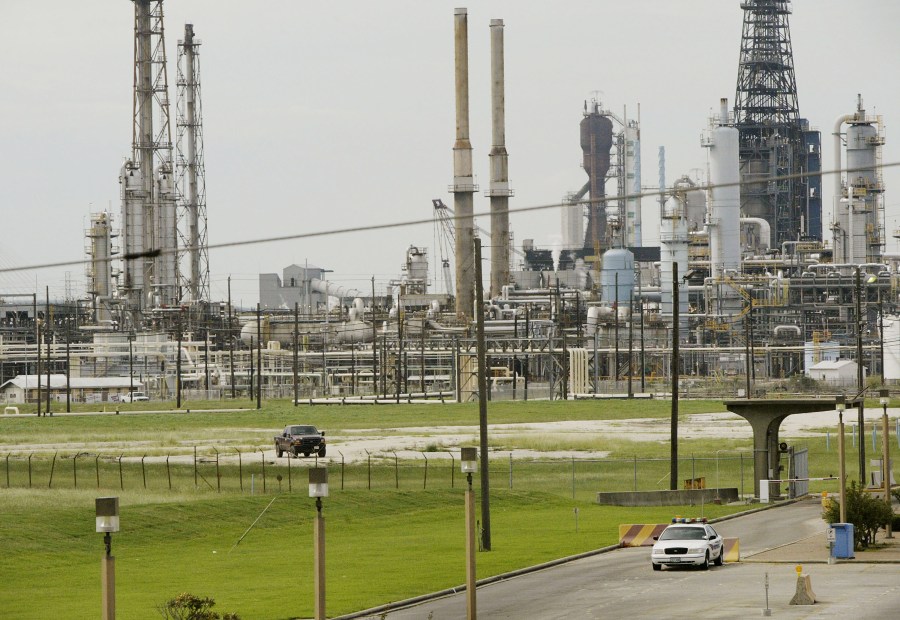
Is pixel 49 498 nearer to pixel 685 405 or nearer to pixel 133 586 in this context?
pixel 133 586

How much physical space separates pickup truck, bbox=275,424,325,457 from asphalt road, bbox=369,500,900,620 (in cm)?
3144

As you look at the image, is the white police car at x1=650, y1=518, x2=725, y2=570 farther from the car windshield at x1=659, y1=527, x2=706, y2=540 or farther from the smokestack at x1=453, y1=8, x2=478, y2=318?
the smokestack at x1=453, y1=8, x2=478, y2=318

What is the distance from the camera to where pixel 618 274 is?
16212cm

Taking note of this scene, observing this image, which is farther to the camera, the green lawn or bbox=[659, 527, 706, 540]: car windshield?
bbox=[659, 527, 706, 540]: car windshield

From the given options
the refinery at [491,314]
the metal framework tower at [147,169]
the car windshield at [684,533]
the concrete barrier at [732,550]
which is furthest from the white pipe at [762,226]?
the car windshield at [684,533]

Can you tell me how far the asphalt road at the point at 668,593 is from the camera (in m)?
27.4

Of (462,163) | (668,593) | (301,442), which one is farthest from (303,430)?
(462,163)

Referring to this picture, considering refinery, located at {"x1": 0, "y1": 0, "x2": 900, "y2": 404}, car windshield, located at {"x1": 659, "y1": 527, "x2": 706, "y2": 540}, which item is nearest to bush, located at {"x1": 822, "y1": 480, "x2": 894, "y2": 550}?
car windshield, located at {"x1": 659, "y1": 527, "x2": 706, "y2": 540}

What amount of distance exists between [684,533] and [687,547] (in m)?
0.75

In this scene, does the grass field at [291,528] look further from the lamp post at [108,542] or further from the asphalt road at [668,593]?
the lamp post at [108,542]

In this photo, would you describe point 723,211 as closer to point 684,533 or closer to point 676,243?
point 676,243

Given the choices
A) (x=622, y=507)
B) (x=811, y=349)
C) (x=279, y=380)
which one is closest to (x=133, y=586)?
(x=622, y=507)

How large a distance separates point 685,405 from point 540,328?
35644 mm

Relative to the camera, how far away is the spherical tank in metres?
162
